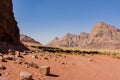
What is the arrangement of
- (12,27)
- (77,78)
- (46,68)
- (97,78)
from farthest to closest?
(12,27) < (97,78) < (77,78) < (46,68)

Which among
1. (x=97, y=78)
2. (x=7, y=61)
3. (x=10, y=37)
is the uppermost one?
(x=10, y=37)

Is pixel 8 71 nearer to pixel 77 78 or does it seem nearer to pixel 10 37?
pixel 77 78

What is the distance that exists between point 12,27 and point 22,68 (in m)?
22.5

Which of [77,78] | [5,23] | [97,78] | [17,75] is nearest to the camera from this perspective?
[17,75]

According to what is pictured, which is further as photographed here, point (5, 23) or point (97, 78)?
point (5, 23)

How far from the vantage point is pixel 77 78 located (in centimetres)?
1506

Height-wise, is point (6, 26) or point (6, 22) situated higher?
point (6, 22)

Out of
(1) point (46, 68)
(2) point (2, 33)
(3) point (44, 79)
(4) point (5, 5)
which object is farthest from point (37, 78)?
(4) point (5, 5)

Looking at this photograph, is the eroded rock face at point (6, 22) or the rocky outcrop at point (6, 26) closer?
the rocky outcrop at point (6, 26)

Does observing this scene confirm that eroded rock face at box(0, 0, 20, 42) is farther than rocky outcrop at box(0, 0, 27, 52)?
Yes

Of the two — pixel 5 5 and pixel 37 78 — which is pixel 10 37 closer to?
pixel 5 5

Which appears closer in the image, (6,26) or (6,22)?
(6,26)

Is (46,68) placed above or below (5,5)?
below

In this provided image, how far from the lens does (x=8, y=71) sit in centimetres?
1218
